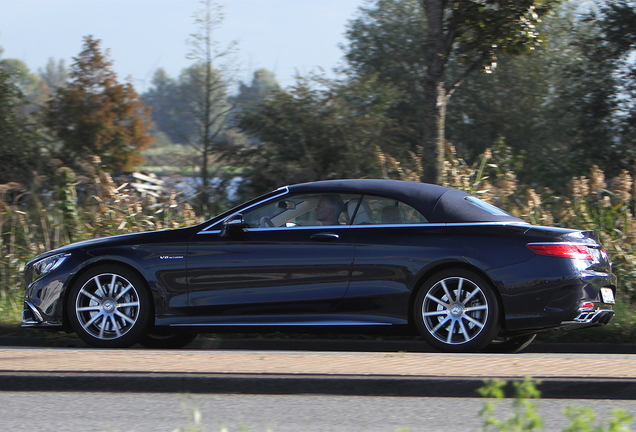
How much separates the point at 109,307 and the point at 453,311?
2.99 meters

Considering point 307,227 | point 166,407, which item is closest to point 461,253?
point 307,227

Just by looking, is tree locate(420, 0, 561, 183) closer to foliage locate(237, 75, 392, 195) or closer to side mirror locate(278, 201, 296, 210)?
side mirror locate(278, 201, 296, 210)

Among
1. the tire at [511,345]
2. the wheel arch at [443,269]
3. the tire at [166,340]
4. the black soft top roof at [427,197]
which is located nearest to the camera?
the wheel arch at [443,269]

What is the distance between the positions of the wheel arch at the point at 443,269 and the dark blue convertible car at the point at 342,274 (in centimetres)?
1

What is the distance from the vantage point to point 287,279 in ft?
22.0

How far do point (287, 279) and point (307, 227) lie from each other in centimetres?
48

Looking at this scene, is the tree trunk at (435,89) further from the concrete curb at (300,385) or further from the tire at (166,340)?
the concrete curb at (300,385)

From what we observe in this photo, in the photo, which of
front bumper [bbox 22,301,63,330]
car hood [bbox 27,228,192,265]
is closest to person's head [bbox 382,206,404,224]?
car hood [bbox 27,228,192,265]

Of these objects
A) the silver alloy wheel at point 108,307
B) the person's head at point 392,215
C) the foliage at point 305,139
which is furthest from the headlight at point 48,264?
the foliage at point 305,139

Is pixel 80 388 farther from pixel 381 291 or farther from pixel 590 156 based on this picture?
pixel 590 156

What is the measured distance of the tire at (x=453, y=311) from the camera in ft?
20.9

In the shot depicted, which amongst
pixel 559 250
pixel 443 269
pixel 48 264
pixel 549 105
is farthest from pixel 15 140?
pixel 559 250

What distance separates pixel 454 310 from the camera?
6418 millimetres

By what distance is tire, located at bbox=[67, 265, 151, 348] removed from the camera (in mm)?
6965
